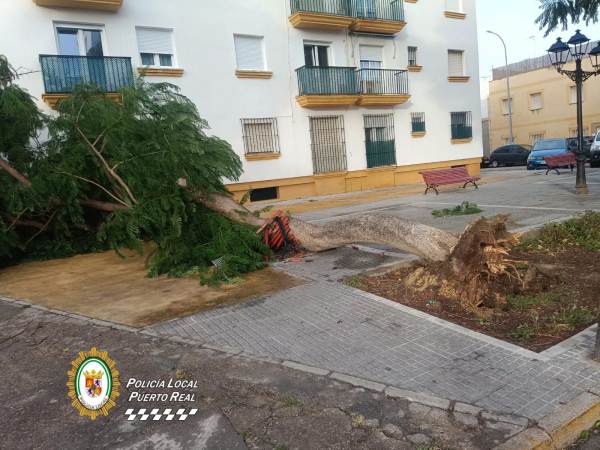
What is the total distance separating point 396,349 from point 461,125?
19.7 metres

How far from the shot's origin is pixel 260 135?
16406 millimetres

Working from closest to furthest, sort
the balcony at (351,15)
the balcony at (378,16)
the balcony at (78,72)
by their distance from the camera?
the balcony at (78,72) → the balcony at (351,15) → the balcony at (378,16)

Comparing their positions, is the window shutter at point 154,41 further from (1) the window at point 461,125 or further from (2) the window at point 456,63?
(1) the window at point 461,125

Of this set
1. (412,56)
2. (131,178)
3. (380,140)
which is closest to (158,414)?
(131,178)

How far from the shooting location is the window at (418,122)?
19.8 meters

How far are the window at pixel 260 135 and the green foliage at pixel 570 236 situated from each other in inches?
427

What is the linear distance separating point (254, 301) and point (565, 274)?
12.2ft

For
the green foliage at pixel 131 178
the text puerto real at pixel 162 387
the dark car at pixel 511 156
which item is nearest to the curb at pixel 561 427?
the text puerto real at pixel 162 387

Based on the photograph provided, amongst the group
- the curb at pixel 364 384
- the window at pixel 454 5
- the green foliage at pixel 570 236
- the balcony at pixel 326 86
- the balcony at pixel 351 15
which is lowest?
the curb at pixel 364 384

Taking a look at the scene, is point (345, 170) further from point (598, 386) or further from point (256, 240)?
point (598, 386)

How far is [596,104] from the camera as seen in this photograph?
107 feet

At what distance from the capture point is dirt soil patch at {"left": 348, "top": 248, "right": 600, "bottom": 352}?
13.3 ft

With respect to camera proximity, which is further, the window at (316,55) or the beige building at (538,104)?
the beige building at (538,104)

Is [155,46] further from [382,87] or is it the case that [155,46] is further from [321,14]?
[382,87]
